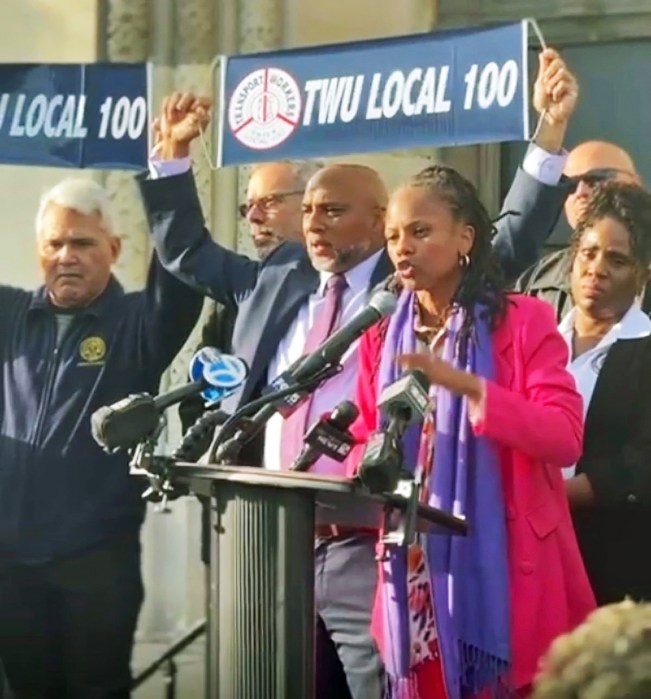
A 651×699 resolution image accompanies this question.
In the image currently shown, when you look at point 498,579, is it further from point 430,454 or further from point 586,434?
point 586,434

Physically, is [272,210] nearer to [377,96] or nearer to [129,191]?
[377,96]

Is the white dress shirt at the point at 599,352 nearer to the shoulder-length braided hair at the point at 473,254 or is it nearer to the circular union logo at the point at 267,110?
the shoulder-length braided hair at the point at 473,254

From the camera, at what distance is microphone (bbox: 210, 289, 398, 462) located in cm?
295

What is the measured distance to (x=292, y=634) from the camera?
2.78 metres

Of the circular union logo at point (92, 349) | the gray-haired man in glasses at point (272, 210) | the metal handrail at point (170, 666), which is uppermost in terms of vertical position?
the gray-haired man in glasses at point (272, 210)

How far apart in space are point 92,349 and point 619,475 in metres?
1.45

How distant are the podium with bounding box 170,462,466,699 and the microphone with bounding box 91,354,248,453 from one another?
0.22 meters

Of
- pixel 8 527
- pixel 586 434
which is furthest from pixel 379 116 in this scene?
pixel 8 527

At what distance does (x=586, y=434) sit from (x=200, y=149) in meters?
2.74

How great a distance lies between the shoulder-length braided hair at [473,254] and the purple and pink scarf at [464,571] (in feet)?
0.20

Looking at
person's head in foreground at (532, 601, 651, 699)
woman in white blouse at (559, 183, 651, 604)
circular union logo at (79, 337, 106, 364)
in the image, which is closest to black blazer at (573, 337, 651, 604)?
woman in white blouse at (559, 183, 651, 604)

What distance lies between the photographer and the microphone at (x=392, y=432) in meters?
2.65

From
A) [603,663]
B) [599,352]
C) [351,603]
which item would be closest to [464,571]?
[351,603]

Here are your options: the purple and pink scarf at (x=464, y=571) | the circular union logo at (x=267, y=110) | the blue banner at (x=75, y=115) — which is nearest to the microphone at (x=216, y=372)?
the purple and pink scarf at (x=464, y=571)
